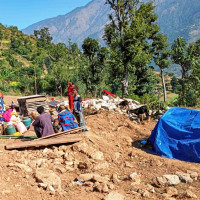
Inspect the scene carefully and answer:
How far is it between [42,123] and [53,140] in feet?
1.79

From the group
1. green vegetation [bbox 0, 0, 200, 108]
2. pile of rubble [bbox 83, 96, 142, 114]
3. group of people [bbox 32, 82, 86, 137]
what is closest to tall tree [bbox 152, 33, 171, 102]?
green vegetation [bbox 0, 0, 200, 108]

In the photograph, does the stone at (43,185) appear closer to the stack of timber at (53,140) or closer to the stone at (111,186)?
the stone at (111,186)

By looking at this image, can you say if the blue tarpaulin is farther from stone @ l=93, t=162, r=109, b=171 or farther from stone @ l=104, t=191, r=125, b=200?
stone @ l=104, t=191, r=125, b=200

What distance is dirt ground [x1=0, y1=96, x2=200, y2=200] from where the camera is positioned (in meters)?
3.64

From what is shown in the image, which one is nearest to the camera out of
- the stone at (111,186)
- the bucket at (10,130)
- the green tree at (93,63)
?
the stone at (111,186)

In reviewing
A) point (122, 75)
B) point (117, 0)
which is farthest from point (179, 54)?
point (117, 0)

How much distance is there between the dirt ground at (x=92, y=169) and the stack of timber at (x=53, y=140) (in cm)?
13

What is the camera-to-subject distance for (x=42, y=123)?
5.35 metres

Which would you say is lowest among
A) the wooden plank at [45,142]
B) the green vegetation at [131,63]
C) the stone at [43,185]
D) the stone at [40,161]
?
the stone at [43,185]

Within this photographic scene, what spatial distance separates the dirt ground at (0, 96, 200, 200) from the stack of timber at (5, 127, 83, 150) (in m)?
0.13

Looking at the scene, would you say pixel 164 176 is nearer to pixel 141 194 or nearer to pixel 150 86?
pixel 141 194

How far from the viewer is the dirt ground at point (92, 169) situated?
364 cm

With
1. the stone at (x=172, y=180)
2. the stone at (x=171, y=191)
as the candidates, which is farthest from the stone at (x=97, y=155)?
the stone at (x=171, y=191)

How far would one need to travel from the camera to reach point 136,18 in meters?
14.8
